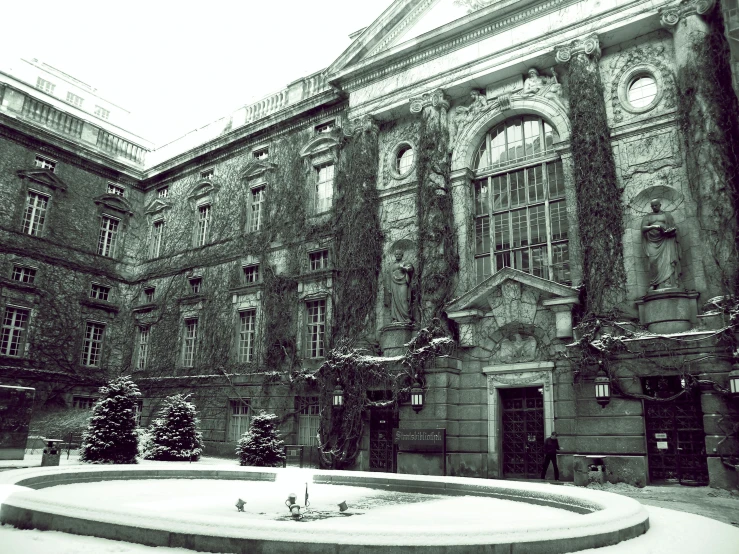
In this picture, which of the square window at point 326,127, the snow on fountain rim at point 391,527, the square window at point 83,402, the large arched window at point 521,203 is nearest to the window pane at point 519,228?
the large arched window at point 521,203

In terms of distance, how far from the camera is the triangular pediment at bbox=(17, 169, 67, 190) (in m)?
29.9

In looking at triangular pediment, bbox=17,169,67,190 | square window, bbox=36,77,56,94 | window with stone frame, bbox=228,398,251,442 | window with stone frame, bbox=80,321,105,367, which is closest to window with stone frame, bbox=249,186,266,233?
window with stone frame, bbox=228,398,251,442

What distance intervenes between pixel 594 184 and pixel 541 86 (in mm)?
4996

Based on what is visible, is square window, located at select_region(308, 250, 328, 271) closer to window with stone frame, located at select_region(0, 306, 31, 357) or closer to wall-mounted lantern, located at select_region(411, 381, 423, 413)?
wall-mounted lantern, located at select_region(411, 381, 423, 413)

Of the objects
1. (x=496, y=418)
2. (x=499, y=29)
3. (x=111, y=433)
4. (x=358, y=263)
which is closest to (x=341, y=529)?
(x=496, y=418)

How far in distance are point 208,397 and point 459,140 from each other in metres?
16.0

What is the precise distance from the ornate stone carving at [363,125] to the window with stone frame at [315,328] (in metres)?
7.12

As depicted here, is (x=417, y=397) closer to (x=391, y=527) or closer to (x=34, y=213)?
(x=391, y=527)

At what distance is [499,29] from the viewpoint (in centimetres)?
2144

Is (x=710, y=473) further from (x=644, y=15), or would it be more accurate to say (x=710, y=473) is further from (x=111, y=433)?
(x=111, y=433)

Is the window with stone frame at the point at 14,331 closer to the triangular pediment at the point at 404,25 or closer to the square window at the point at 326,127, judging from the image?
the square window at the point at 326,127

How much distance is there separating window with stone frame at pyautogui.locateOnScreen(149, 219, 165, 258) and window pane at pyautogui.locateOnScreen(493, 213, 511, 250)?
2052cm

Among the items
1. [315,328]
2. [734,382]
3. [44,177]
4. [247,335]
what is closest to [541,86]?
[734,382]

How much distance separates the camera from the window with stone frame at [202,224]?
104 feet
